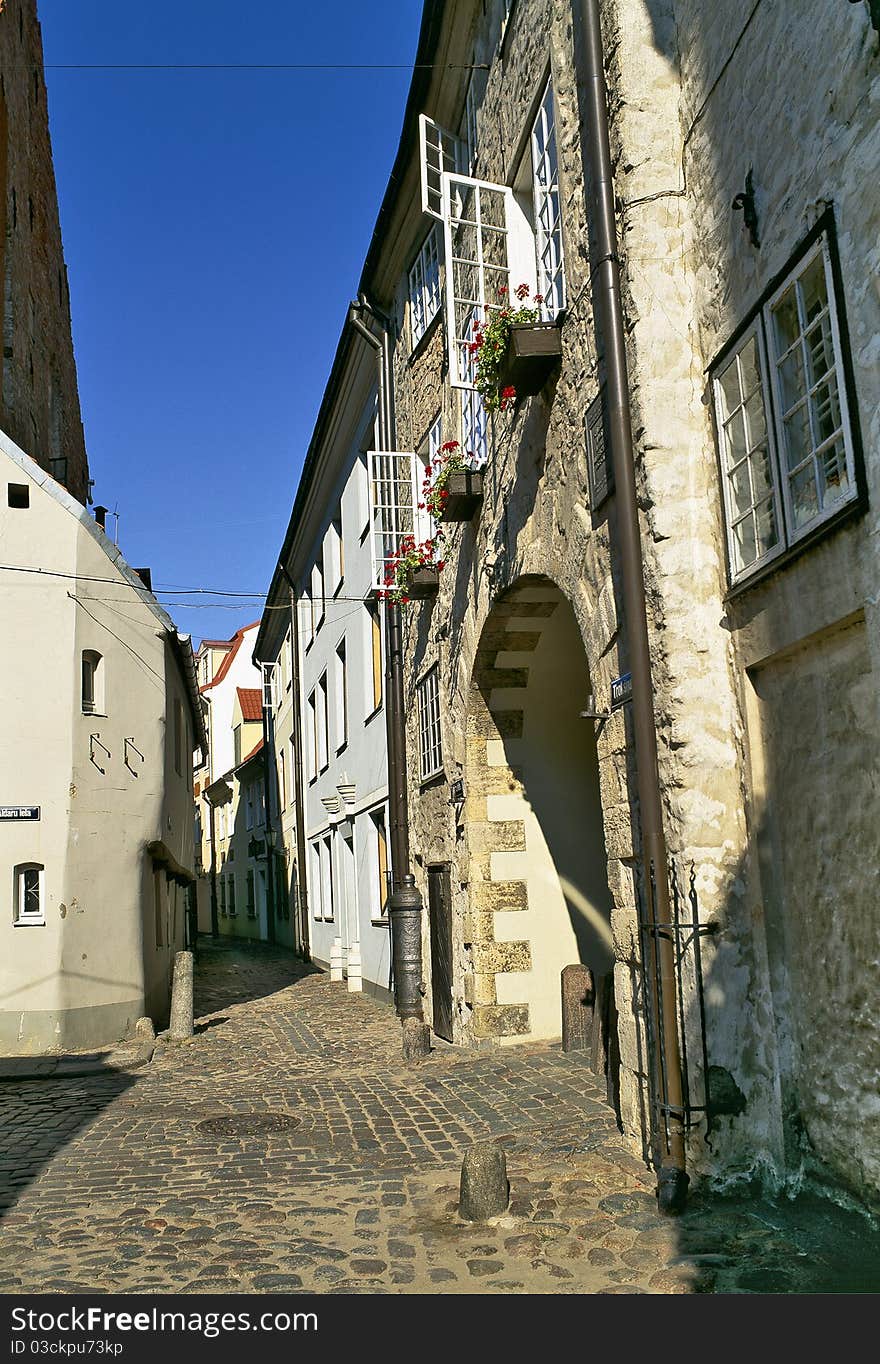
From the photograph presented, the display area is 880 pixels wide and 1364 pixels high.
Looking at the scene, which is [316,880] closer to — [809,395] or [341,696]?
[341,696]

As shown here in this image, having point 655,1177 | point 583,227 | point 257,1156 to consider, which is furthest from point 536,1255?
point 583,227

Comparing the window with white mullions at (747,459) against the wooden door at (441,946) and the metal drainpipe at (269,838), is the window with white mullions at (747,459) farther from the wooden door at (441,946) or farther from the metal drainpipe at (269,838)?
the metal drainpipe at (269,838)

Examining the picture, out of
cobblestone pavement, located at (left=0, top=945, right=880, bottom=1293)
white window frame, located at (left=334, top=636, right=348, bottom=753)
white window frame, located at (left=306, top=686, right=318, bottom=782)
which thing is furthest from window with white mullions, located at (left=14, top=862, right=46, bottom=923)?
white window frame, located at (left=306, top=686, right=318, bottom=782)

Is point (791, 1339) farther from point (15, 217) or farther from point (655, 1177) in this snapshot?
point (15, 217)

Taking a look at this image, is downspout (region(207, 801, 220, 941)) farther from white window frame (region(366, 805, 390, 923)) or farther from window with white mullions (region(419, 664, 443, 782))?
window with white mullions (region(419, 664, 443, 782))

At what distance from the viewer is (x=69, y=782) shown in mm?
11555

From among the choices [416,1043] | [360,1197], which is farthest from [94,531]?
[360,1197]

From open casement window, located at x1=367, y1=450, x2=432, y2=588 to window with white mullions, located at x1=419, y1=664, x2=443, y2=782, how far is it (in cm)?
140

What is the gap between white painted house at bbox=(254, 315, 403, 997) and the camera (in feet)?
49.9

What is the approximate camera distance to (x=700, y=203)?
218 inches

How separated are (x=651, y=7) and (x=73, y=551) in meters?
8.11

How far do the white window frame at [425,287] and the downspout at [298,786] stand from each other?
10.9m

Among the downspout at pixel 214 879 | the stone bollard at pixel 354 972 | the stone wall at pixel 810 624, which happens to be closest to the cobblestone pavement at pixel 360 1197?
the stone wall at pixel 810 624

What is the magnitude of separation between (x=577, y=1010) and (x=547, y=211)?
5997mm
